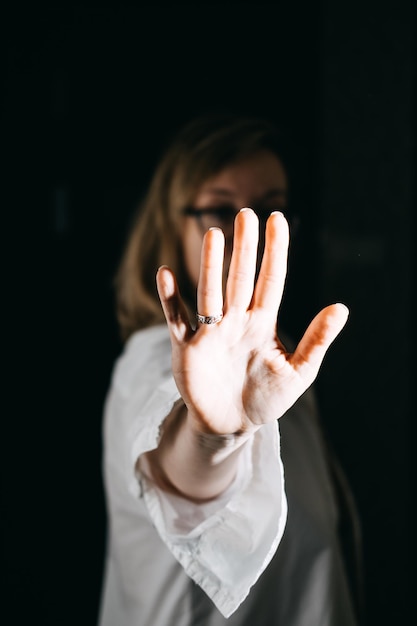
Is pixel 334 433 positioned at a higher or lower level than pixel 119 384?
lower

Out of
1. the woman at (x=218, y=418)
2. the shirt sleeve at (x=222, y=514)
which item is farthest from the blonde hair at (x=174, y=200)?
the shirt sleeve at (x=222, y=514)

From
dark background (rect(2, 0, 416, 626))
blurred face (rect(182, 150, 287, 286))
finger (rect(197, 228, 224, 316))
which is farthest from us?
dark background (rect(2, 0, 416, 626))

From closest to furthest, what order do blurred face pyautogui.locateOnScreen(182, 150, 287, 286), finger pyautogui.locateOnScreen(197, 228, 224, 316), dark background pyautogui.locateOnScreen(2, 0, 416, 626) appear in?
1. finger pyautogui.locateOnScreen(197, 228, 224, 316)
2. blurred face pyautogui.locateOnScreen(182, 150, 287, 286)
3. dark background pyautogui.locateOnScreen(2, 0, 416, 626)

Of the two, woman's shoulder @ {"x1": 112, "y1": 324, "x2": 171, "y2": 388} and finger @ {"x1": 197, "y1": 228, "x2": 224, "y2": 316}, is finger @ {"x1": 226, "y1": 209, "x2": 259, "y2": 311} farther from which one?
woman's shoulder @ {"x1": 112, "y1": 324, "x2": 171, "y2": 388}

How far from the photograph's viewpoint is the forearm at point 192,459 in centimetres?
36

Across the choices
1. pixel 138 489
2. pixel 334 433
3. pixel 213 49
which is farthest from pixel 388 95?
pixel 138 489

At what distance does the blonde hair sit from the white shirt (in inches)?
3.4

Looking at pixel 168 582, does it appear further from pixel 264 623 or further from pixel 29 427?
pixel 29 427

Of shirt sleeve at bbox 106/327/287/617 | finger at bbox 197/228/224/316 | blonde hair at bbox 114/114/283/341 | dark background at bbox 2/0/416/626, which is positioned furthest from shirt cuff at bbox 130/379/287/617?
dark background at bbox 2/0/416/626

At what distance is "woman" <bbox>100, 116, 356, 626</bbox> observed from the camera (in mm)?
318

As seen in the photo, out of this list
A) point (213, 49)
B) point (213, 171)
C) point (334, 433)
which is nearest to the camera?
point (213, 171)

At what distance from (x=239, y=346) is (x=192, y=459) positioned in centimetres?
11

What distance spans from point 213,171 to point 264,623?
0.44m

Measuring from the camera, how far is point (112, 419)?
23.2 inches
